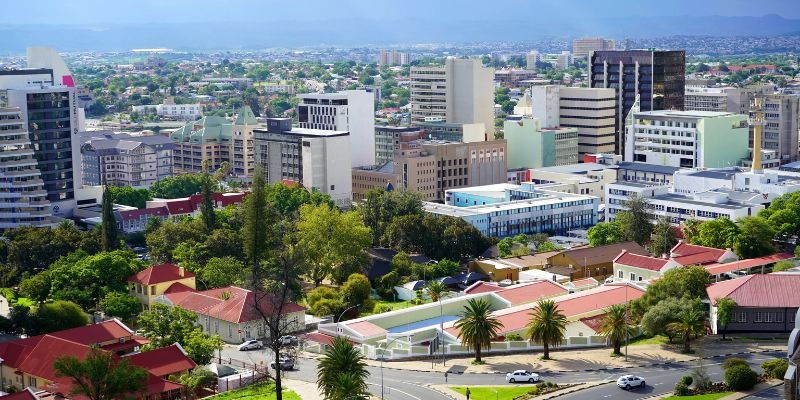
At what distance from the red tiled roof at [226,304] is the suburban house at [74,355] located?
5.89 m

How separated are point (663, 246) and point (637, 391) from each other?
28.9m

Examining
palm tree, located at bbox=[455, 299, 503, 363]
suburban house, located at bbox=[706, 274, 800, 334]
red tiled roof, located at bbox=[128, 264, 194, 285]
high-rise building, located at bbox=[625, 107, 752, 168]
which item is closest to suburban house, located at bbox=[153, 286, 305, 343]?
red tiled roof, located at bbox=[128, 264, 194, 285]

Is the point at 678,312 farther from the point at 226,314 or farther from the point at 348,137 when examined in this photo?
the point at 348,137

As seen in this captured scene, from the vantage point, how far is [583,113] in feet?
405

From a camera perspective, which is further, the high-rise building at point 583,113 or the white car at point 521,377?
the high-rise building at point 583,113

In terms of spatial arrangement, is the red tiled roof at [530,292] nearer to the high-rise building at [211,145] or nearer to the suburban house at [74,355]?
the suburban house at [74,355]

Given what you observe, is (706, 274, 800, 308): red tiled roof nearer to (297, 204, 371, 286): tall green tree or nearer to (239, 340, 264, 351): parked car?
(239, 340, 264, 351): parked car

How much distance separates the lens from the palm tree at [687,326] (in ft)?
182

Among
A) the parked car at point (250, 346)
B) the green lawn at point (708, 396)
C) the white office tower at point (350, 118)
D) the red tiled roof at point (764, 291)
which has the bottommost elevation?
the parked car at point (250, 346)

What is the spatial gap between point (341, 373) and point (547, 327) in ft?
35.6

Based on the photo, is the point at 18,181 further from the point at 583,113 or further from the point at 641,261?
the point at 583,113

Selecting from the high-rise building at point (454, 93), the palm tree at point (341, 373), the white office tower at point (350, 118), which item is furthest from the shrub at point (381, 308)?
the high-rise building at point (454, 93)

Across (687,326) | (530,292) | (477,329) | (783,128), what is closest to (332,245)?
(530,292)

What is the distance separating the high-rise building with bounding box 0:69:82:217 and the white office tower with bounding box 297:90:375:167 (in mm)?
26203
